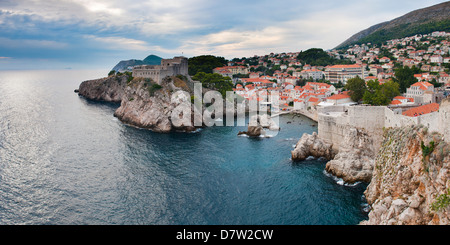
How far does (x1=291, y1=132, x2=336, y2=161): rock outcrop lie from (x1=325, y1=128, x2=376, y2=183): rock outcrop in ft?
9.93

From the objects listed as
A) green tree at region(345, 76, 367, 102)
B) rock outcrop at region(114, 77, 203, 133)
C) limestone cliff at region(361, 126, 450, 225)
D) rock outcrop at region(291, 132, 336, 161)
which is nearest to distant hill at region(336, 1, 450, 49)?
green tree at region(345, 76, 367, 102)

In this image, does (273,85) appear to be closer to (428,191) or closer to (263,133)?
(263,133)

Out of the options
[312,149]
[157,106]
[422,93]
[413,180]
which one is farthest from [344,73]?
[413,180]

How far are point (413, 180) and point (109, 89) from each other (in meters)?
65.0

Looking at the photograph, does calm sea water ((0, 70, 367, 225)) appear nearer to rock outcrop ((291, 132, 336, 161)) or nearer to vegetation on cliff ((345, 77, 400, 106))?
rock outcrop ((291, 132, 336, 161))

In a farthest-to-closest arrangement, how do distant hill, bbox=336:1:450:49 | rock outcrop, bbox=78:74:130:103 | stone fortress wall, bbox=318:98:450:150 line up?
1. distant hill, bbox=336:1:450:49
2. rock outcrop, bbox=78:74:130:103
3. stone fortress wall, bbox=318:98:450:150

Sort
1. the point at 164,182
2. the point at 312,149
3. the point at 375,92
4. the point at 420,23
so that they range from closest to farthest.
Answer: the point at 164,182 < the point at 312,149 < the point at 375,92 < the point at 420,23

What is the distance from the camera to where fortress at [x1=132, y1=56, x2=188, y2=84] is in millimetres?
46000

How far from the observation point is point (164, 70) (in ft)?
152

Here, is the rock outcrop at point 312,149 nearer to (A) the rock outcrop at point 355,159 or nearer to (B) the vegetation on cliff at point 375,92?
(A) the rock outcrop at point 355,159

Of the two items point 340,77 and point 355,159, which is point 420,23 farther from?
point 355,159

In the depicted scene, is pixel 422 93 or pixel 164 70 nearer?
pixel 422 93

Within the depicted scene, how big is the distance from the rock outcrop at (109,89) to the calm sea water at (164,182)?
99.9 ft
